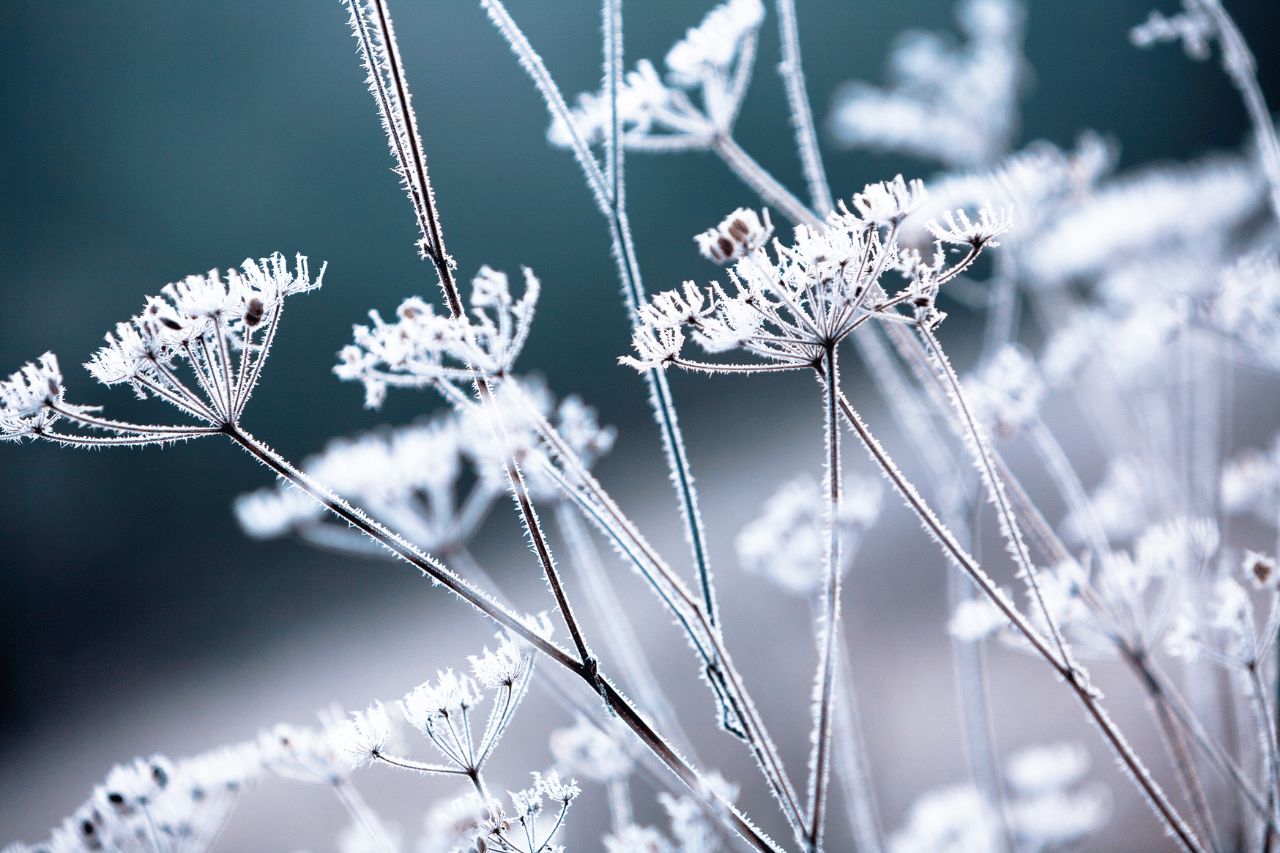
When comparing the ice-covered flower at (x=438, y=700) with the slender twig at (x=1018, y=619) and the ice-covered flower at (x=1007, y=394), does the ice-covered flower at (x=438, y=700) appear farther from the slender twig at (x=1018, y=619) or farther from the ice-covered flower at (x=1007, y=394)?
the ice-covered flower at (x=1007, y=394)

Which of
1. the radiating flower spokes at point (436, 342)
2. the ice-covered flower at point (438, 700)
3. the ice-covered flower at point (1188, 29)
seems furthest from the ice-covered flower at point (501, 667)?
the ice-covered flower at point (1188, 29)

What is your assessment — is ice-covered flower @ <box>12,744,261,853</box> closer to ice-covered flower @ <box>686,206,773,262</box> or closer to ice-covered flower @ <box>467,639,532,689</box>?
ice-covered flower @ <box>467,639,532,689</box>

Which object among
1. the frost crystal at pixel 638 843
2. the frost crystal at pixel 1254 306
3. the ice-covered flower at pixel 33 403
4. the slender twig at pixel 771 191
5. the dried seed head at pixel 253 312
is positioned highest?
the slender twig at pixel 771 191

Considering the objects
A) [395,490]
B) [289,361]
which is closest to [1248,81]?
[395,490]

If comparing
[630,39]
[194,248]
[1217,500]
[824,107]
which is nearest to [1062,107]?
[824,107]

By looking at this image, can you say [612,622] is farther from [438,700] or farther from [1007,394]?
[1007,394]

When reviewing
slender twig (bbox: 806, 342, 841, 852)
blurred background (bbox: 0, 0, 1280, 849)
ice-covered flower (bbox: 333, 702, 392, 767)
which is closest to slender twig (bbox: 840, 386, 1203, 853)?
slender twig (bbox: 806, 342, 841, 852)
